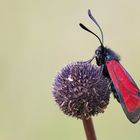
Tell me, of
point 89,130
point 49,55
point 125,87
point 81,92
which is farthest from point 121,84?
point 49,55

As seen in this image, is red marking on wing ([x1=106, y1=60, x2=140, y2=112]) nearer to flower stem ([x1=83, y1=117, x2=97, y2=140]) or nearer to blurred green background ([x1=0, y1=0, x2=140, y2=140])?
flower stem ([x1=83, y1=117, x2=97, y2=140])

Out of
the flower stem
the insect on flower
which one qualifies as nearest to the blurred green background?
the insect on flower

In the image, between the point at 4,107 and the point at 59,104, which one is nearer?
the point at 59,104

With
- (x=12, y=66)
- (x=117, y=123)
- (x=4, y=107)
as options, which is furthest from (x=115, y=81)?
(x=12, y=66)

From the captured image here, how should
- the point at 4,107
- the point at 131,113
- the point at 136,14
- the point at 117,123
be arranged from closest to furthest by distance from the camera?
1. the point at 131,113
2. the point at 117,123
3. the point at 4,107
4. the point at 136,14

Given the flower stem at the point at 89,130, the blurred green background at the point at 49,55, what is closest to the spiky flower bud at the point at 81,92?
the flower stem at the point at 89,130

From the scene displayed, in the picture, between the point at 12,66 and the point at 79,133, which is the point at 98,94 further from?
the point at 12,66

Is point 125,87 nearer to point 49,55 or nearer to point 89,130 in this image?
point 89,130
